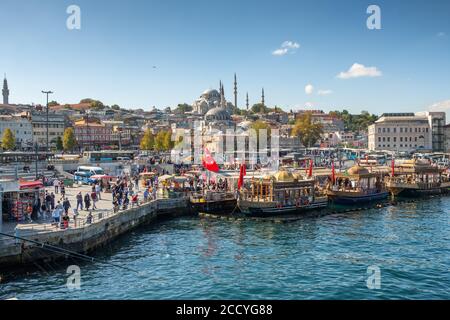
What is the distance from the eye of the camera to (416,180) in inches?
1705

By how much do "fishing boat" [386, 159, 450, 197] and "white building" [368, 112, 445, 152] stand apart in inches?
1800

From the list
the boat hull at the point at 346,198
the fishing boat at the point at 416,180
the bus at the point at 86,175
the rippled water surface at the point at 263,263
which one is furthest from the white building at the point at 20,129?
the rippled water surface at the point at 263,263

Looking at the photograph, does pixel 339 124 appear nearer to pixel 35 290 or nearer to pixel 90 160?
pixel 90 160

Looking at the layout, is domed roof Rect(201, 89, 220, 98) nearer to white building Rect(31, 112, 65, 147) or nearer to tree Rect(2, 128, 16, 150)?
white building Rect(31, 112, 65, 147)

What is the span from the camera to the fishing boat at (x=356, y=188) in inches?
1353

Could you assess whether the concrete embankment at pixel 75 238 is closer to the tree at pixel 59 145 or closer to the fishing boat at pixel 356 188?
the fishing boat at pixel 356 188

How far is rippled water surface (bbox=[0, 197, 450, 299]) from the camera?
14.2 meters

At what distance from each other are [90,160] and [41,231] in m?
32.6

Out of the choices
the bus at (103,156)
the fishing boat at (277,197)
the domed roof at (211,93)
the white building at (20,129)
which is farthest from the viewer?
the domed roof at (211,93)

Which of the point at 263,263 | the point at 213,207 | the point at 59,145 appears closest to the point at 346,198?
the point at 213,207

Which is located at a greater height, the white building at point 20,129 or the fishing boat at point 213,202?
the white building at point 20,129

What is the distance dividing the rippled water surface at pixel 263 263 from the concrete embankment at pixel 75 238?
0.51 metres

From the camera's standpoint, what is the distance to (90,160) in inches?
1923
